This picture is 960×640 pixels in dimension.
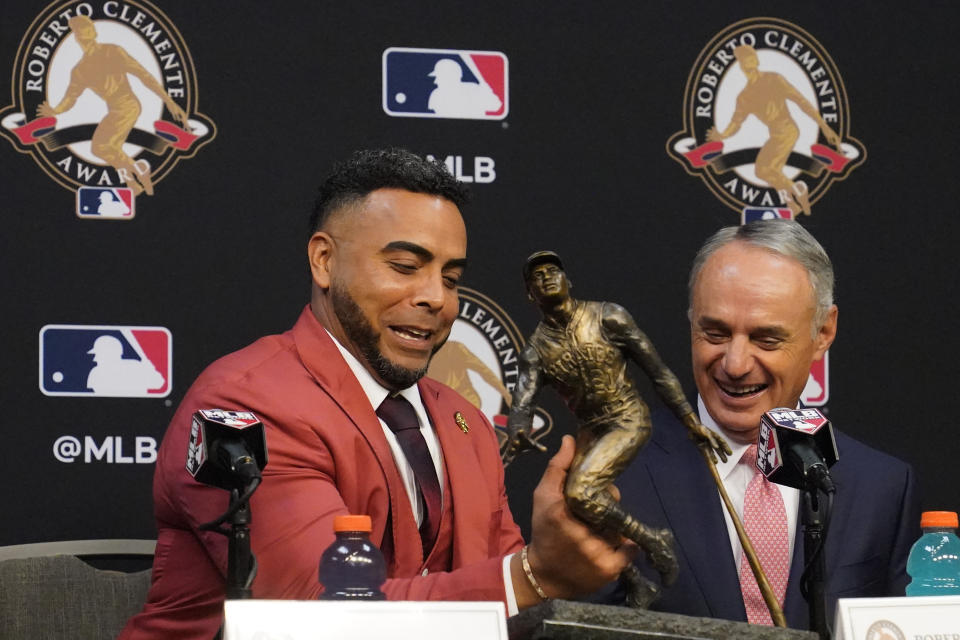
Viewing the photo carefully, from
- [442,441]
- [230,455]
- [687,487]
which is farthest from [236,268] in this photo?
[230,455]

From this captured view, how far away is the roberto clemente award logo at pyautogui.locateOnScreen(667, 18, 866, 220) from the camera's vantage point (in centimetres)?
316

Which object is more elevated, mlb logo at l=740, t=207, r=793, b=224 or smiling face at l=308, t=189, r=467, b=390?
mlb logo at l=740, t=207, r=793, b=224

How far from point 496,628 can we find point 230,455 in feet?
1.27

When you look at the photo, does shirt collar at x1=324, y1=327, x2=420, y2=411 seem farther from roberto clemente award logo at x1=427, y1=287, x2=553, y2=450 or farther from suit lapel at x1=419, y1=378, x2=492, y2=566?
roberto clemente award logo at x1=427, y1=287, x2=553, y2=450

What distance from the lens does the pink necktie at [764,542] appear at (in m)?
2.44

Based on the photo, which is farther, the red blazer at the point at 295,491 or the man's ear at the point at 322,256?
the man's ear at the point at 322,256

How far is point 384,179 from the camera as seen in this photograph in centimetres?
233

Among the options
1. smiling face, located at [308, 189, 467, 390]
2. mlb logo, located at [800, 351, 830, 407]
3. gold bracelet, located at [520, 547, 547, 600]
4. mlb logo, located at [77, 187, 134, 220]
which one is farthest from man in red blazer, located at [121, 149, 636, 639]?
mlb logo, located at [800, 351, 830, 407]

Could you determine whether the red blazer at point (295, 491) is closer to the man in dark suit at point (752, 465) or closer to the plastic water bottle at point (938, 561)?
the man in dark suit at point (752, 465)

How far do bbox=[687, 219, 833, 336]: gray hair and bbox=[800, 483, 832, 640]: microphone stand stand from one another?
3.03ft

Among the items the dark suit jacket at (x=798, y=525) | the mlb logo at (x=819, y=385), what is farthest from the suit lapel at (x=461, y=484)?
the mlb logo at (x=819, y=385)

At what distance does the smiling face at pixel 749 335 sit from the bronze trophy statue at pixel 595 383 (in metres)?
0.85

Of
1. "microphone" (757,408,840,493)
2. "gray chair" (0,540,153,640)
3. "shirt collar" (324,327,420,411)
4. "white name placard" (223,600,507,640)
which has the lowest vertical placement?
"gray chair" (0,540,153,640)

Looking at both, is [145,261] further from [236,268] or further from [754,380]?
[754,380]
